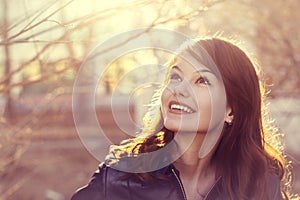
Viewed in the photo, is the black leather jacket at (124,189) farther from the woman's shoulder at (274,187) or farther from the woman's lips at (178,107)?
the woman's lips at (178,107)

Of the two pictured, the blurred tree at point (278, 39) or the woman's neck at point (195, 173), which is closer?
the woman's neck at point (195, 173)

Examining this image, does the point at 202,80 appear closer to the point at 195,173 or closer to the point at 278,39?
the point at 195,173

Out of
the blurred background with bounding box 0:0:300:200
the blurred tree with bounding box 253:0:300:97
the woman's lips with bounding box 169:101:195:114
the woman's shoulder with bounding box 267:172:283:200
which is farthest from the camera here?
the blurred tree with bounding box 253:0:300:97

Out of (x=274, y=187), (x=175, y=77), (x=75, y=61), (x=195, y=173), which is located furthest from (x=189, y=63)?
(x=75, y=61)

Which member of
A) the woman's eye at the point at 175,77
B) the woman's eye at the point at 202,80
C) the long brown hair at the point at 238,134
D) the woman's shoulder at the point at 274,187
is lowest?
the woman's shoulder at the point at 274,187

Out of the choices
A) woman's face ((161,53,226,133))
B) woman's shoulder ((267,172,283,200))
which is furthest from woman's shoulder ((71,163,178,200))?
woman's shoulder ((267,172,283,200))

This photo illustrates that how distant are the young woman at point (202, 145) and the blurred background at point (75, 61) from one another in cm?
35

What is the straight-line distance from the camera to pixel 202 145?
10.5 ft

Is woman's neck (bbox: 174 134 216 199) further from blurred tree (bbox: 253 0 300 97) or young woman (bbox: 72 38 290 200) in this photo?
blurred tree (bbox: 253 0 300 97)

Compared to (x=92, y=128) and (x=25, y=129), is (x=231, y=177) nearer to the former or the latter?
(x=25, y=129)

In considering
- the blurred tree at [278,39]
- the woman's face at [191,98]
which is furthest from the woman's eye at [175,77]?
the blurred tree at [278,39]

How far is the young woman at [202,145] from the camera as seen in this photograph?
3.10 m

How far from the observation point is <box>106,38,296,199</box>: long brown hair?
3195 mm

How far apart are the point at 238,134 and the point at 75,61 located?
0.86 metres
